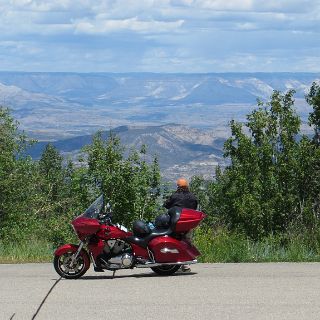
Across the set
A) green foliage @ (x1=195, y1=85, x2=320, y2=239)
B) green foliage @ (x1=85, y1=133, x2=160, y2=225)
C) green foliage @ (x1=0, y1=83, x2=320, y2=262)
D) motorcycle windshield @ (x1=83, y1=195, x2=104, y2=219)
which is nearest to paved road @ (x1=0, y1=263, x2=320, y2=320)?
motorcycle windshield @ (x1=83, y1=195, x2=104, y2=219)

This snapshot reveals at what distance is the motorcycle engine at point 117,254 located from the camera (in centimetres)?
1098

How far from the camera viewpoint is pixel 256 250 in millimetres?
12781

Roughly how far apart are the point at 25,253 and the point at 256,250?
3.69 m

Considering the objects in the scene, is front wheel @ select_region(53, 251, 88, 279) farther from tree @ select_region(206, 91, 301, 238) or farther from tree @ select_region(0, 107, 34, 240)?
tree @ select_region(0, 107, 34, 240)

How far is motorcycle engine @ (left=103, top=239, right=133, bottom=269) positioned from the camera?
10984mm

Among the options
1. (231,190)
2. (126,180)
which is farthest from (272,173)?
(126,180)

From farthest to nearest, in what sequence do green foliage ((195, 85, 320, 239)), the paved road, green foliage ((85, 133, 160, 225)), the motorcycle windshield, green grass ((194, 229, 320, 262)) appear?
green foliage ((195, 85, 320, 239)) → green foliage ((85, 133, 160, 225)) → green grass ((194, 229, 320, 262)) → the motorcycle windshield → the paved road

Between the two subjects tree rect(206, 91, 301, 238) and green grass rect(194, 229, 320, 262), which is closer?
green grass rect(194, 229, 320, 262)

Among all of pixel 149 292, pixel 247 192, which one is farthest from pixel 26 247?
pixel 247 192

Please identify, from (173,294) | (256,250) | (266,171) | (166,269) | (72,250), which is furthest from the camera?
(266,171)

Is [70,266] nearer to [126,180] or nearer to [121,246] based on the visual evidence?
[121,246]

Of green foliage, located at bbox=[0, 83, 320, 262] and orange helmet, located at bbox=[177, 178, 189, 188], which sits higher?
orange helmet, located at bbox=[177, 178, 189, 188]

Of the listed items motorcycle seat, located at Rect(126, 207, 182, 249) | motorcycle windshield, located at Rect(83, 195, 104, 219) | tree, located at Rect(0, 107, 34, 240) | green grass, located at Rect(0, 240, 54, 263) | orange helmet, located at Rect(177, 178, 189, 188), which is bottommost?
tree, located at Rect(0, 107, 34, 240)

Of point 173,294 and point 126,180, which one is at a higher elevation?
point 173,294
